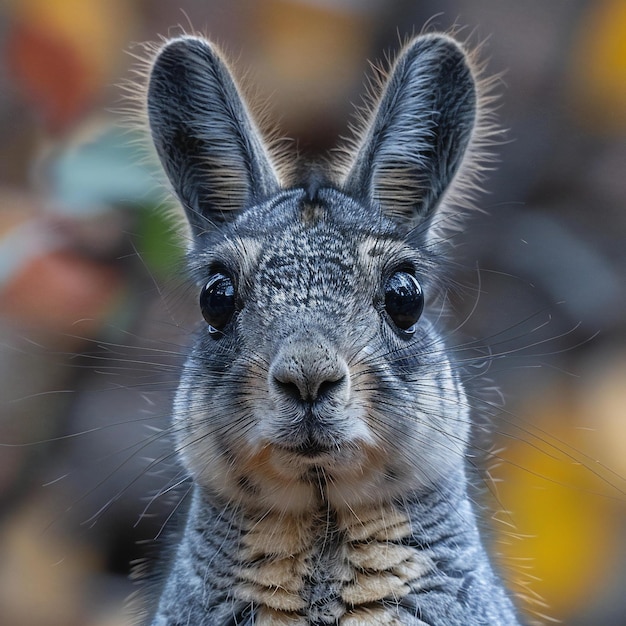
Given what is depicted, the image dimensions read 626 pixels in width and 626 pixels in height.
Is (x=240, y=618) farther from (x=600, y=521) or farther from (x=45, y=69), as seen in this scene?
(x=45, y=69)

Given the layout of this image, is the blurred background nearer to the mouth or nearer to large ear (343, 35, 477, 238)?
large ear (343, 35, 477, 238)

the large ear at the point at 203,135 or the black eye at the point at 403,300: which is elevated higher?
the large ear at the point at 203,135

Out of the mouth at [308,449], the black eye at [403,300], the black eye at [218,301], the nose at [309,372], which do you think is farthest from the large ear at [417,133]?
the mouth at [308,449]

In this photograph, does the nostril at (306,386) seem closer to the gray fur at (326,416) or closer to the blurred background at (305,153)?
the gray fur at (326,416)

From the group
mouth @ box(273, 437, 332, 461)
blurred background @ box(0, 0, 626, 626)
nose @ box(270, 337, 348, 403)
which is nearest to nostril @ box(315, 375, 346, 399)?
nose @ box(270, 337, 348, 403)

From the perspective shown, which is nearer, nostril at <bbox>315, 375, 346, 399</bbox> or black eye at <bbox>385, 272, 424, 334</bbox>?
nostril at <bbox>315, 375, 346, 399</bbox>

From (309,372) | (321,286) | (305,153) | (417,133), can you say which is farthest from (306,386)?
(305,153)

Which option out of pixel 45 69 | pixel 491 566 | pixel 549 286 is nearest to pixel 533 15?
pixel 549 286

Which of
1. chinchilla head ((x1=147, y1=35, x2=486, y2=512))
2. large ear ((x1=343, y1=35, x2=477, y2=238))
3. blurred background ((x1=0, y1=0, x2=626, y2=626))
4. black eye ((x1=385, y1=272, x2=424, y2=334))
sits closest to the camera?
chinchilla head ((x1=147, y1=35, x2=486, y2=512))
